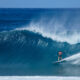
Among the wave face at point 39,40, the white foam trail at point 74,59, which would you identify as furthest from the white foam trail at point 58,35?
the white foam trail at point 74,59

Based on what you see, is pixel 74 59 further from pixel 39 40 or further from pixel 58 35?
pixel 39 40

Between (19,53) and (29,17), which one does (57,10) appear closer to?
(29,17)

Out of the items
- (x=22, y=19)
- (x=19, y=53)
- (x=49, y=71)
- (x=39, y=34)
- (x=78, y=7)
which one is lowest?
(x=49, y=71)

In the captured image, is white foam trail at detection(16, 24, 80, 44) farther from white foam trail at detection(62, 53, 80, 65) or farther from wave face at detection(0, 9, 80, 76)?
white foam trail at detection(62, 53, 80, 65)

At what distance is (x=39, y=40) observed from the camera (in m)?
2.07

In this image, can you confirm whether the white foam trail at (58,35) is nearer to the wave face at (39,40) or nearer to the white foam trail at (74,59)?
the wave face at (39,40)

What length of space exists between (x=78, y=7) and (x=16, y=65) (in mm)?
1230

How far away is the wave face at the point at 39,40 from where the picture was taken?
2045 mm

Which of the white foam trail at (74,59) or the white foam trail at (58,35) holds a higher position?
the white foam trail at (58,35)

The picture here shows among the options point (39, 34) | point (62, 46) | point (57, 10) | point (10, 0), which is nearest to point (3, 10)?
point (10, 0)

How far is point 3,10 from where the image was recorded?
2061 millimetres

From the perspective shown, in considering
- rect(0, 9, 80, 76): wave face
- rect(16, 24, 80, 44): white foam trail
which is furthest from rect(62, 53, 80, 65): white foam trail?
rect(16, 24, 80, 44): white foam trail

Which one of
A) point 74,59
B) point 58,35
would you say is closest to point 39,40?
point 58,35

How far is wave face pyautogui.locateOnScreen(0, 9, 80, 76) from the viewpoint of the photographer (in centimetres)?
204
